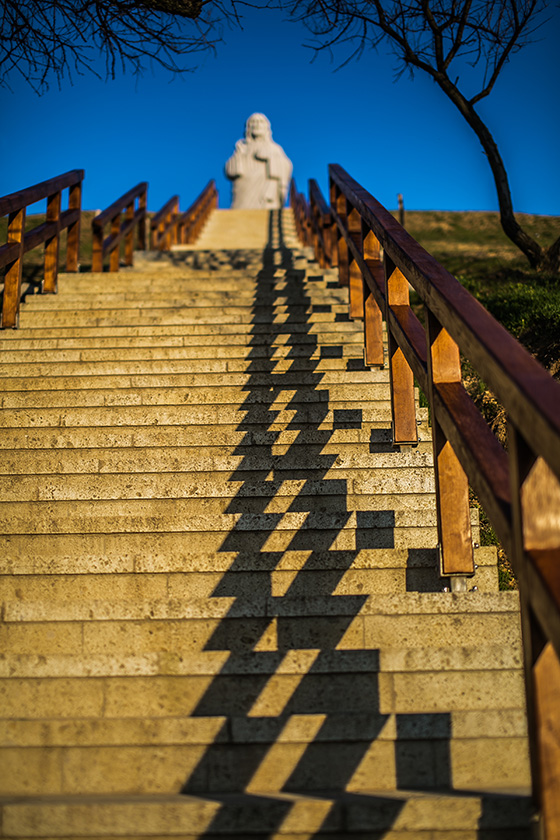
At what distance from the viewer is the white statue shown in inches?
919

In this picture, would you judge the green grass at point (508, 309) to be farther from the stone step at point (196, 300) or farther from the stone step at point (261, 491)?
the stone step at point (196, 300)

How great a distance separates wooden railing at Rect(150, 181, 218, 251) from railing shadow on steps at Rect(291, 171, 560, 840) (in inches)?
341

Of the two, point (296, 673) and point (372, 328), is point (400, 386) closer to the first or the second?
point (372, 328)

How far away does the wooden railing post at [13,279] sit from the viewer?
5875 millimetres

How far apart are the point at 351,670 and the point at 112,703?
75 centimetres

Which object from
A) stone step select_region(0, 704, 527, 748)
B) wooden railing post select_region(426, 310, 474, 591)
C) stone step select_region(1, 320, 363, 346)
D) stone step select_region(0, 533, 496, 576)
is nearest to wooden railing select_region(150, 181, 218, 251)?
stone step select_region(1, 320, 363, 346)

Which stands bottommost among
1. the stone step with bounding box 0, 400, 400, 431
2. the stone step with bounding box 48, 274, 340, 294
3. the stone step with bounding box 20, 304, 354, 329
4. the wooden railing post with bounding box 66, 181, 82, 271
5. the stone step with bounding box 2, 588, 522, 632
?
the stone step with bounding box 2, 588, 522, 632

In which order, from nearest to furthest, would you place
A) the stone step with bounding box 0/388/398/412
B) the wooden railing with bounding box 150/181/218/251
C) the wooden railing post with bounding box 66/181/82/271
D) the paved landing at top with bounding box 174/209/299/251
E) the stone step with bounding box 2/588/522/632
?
1. the stone step with bounding box 2/588/522/632
2. the stone step with bounding box 0/388/398/412
3. the wooden railing post with bounding box 66/181/82/271
4. the wooden railing with bounding box 150/181/218/251
5. the paved landing at top with bounding box 174/209/299/251

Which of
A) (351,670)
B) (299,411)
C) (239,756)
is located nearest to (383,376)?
(299,411)

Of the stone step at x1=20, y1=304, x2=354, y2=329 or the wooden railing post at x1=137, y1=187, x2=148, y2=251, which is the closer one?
the stone step at x1=20, y1=304, x2=354, y2=329

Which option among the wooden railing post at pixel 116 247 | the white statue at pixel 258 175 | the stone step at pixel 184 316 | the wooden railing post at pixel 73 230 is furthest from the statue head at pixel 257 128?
the stone step at pixel 184 316

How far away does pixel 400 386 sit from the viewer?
12.3 feet

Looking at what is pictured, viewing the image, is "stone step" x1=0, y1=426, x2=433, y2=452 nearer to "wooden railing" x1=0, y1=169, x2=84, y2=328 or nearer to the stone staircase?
the stone staircase

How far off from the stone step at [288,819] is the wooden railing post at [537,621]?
0.17 meters
